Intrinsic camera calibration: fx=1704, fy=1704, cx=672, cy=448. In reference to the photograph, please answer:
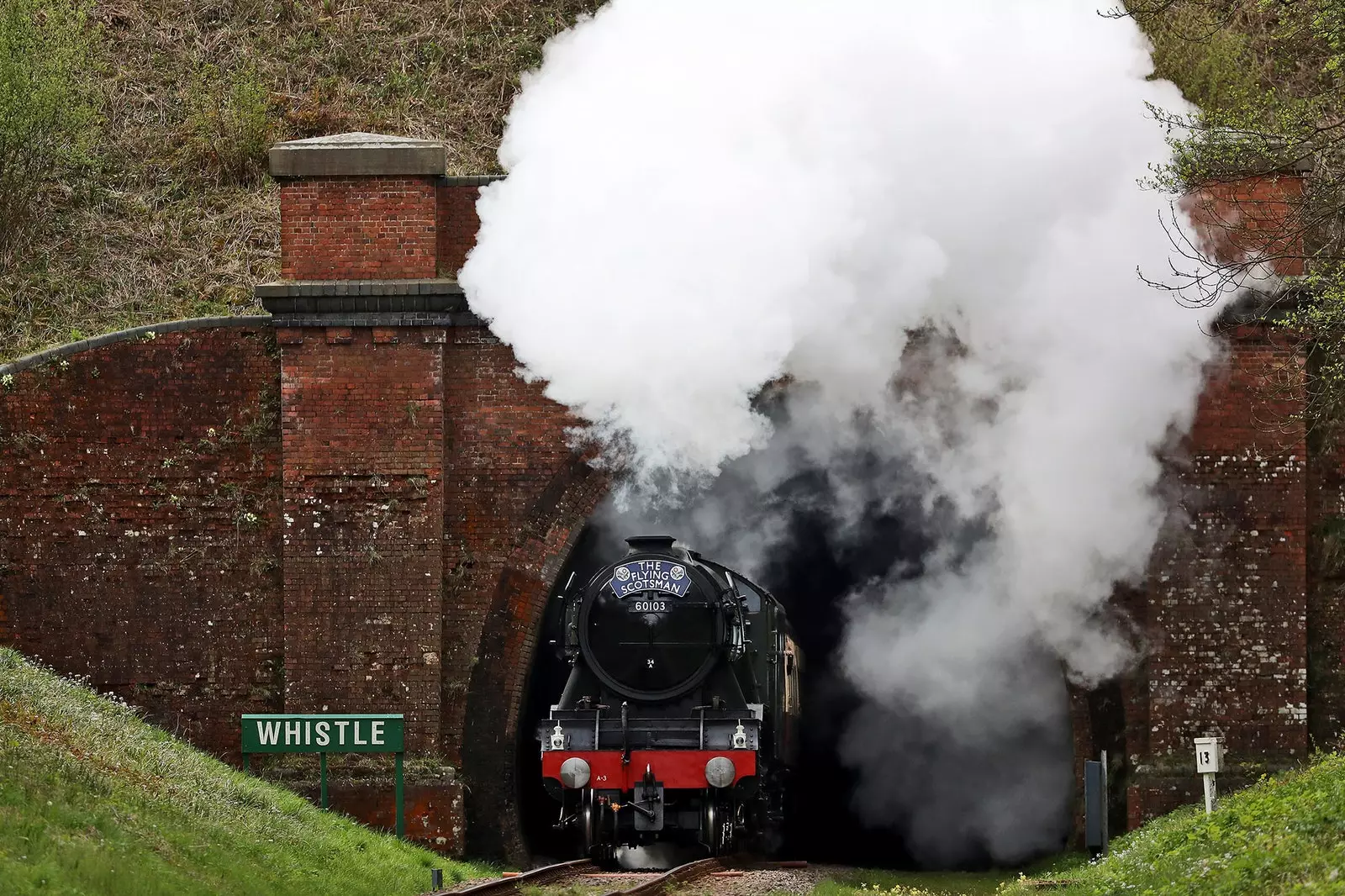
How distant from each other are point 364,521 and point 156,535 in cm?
209

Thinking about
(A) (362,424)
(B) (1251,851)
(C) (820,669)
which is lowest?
(B) (1251,851)

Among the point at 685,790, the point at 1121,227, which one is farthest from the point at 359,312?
the point at 1121,227

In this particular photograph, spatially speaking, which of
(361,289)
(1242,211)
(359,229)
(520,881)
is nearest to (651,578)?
(520,881)

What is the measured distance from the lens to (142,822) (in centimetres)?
998

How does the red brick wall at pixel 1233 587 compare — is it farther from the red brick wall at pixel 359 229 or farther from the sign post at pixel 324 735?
the red brick wall at pixel 359 229

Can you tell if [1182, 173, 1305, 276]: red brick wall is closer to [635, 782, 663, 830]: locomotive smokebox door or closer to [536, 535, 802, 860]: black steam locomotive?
[536, 535, 802, 860]: black steam locomotive

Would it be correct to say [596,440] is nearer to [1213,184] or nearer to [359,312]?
[359,312]

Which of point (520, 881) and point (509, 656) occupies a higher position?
point (509, 656)

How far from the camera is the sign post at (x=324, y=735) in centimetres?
1466

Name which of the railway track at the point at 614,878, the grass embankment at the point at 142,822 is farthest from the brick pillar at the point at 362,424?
the railway track at the point at 614,878

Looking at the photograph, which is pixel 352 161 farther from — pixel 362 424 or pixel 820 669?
pixel 820 669

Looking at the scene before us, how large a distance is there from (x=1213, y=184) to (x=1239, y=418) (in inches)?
87.7

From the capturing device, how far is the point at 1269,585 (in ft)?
53.1

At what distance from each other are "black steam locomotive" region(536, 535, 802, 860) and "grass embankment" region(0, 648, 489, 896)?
1.39 metres
